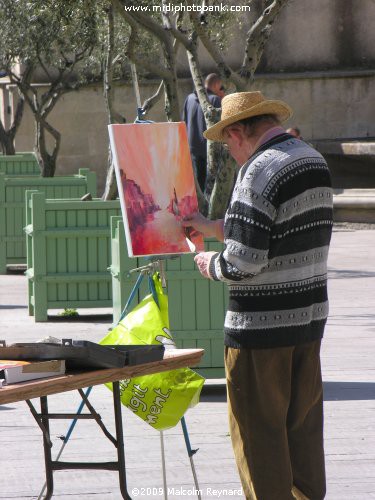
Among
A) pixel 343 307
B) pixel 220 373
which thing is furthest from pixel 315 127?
pixel 220 373

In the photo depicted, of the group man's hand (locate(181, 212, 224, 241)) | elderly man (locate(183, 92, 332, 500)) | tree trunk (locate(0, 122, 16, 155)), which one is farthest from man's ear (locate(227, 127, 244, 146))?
tree trunk (locate(0, 122, 16, 155))

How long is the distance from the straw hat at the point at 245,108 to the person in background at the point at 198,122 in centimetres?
1031

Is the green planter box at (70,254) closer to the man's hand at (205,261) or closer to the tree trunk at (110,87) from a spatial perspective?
the tree trunk at (110,87)

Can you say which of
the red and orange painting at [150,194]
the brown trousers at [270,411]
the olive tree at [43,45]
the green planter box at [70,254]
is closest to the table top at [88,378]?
the brown trousers at [270,411]

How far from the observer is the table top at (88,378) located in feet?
14.0

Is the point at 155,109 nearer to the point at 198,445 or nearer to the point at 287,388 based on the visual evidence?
the point at 198,445

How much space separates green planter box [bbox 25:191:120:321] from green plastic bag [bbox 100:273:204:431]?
6438mm

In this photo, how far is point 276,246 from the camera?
190 inches

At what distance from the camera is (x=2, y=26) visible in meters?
21.7

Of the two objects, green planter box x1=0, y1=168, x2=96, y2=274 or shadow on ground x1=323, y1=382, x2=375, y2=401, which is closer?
shadow on ground x1=323, y1=382, x2=375, y2=401

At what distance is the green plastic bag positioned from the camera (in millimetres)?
5406

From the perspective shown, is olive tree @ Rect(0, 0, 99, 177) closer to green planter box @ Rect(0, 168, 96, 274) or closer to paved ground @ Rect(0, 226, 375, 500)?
green planter box @ Rect(0, 168, 96, 274)

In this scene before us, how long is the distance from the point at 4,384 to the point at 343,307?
8363mm

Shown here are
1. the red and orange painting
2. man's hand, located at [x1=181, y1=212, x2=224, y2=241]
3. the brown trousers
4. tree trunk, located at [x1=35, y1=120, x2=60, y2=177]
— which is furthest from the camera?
tree trunk, located at [x1=35, y1=120, x2=60, y2=177]
